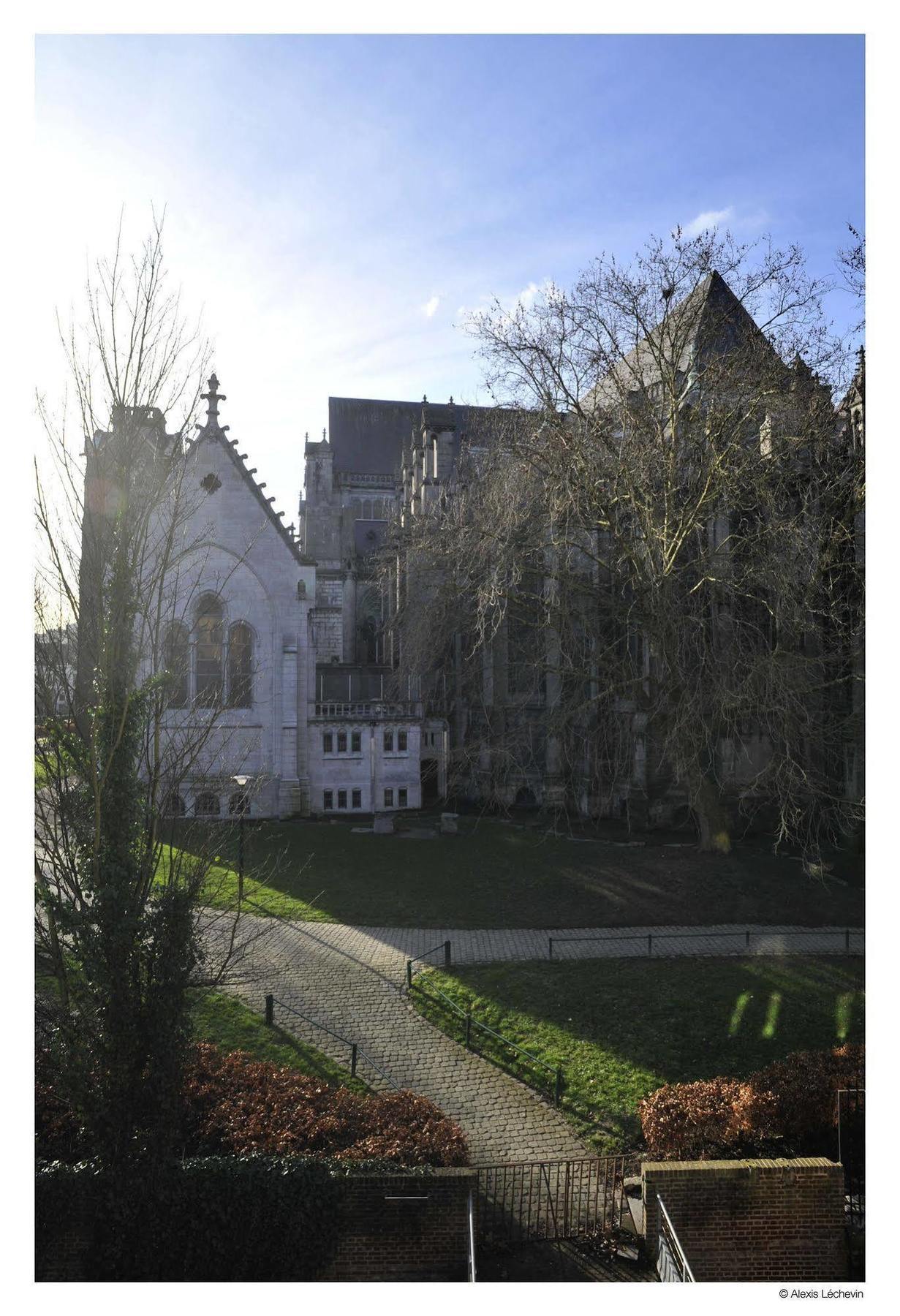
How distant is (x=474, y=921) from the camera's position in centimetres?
1780

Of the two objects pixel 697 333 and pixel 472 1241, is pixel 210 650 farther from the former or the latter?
pixel 472 1241

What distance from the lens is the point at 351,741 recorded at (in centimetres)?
2964

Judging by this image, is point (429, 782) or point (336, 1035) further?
point (429, 782)

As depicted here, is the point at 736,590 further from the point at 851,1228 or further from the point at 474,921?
the point at 851,1228

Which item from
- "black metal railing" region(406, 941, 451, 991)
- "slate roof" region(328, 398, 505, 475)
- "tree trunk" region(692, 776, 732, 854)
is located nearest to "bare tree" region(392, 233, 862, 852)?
"tree trunk" region(692, 776, 732, 854)

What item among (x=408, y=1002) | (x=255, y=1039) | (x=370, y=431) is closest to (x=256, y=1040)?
(x=255, y=1039)

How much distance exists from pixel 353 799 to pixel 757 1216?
22475mm

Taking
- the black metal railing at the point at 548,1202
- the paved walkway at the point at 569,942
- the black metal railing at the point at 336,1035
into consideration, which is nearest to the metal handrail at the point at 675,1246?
the black metal railing at the point at 548,1202

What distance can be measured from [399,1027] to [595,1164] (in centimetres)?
440

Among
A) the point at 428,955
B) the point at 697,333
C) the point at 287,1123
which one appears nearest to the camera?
the point at 287,1123

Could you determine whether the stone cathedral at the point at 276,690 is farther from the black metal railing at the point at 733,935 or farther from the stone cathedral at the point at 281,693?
the black metal railing at the point at 733,935

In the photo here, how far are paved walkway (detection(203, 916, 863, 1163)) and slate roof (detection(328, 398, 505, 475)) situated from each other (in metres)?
38.9

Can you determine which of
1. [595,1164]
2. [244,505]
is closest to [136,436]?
[595,1164]

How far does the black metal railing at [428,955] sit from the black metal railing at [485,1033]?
3.1 inches
